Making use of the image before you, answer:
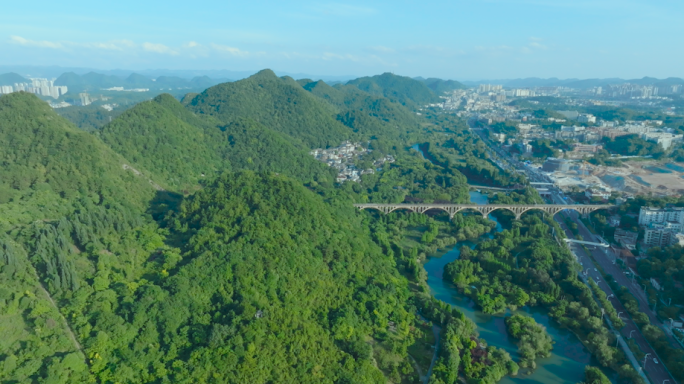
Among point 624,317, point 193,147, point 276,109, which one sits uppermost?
point 276,109

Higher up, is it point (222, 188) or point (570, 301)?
point (222, 188)

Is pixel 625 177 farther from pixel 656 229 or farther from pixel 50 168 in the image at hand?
pixel 50 168

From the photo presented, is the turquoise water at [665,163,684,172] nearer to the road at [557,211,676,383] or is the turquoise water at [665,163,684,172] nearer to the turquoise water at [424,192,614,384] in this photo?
the road at [557,211,676,383]

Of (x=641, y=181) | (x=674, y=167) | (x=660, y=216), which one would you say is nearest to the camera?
(x=660, y=216)

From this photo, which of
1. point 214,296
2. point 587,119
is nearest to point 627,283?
point 214,296

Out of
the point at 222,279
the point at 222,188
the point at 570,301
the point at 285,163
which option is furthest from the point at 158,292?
the point at 285,163

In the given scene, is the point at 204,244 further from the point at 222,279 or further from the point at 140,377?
the point at 140,377
